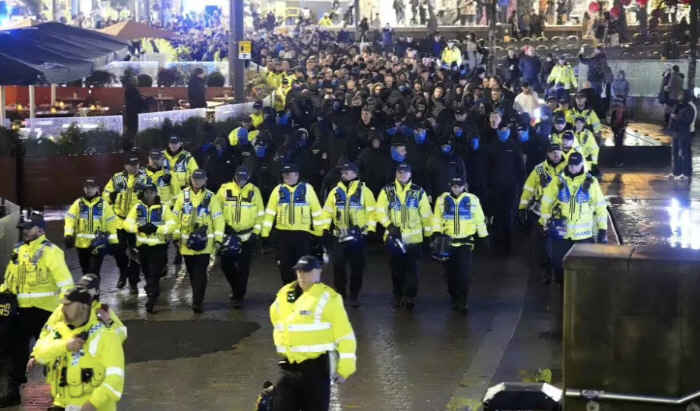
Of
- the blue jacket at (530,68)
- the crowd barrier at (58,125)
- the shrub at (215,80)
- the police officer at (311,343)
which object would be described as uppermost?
the blue jacket at (530,68)

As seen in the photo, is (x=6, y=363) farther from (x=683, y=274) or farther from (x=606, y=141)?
(x=606, y=141)

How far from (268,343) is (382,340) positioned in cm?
120

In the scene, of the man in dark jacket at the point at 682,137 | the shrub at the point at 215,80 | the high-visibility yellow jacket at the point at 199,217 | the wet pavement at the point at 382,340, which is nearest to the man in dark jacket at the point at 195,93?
the shrub at the point at 215,80

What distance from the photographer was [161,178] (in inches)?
627

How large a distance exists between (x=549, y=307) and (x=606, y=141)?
13330 millimetres

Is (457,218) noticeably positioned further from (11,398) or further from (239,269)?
(11,398)

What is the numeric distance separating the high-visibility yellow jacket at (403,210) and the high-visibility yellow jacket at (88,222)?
10.3ft

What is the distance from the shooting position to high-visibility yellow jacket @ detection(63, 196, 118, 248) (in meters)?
13.9

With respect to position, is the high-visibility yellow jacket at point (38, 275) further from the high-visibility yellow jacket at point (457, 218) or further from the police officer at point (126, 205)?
the high-visibility yellow jacket at point (457, 218)

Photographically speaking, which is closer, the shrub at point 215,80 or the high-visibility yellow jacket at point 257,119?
the high-visibility yellow jacket at point 257,119

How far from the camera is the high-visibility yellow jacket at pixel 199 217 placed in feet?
45.1

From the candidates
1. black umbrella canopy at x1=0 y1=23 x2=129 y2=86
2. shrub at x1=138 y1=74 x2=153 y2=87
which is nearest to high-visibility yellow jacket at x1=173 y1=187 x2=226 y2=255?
black umbrella canopy at x1=0 y1=23 x2=129 y2=86

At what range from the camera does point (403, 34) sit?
49.8m

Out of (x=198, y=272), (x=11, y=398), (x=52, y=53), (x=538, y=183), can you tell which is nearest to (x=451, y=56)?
(x=52, y=53)
